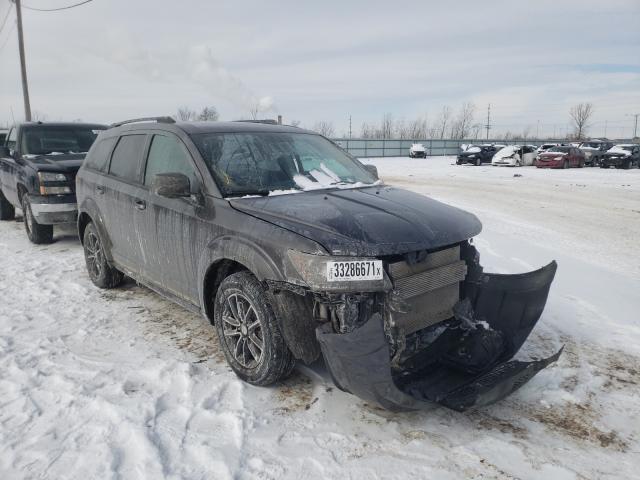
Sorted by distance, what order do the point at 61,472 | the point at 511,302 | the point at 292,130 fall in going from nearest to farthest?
the point at 61,472 < the point at 511,302 < the point at 292,130

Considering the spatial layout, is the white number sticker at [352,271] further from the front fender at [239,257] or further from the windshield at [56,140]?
the windshield at [56,140]

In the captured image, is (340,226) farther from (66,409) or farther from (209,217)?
(66,409)

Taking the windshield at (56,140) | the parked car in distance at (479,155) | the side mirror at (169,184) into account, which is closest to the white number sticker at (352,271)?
the side mirror at (169,184)

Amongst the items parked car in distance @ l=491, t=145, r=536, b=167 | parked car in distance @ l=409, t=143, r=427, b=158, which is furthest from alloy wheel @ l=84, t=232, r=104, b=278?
parked car in distance @ l=409, t=143, r=427, b=158

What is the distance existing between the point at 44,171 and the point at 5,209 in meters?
3.87

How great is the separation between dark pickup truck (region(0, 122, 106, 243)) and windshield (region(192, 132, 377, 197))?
4.45 meters

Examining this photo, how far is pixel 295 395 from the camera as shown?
11.0ft

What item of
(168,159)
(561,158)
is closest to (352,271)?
(168,159)

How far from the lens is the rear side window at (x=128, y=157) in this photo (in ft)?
15.2

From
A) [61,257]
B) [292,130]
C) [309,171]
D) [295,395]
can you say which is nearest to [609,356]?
[295,395]

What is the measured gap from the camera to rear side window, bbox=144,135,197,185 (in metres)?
3.88

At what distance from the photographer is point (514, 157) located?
30484 mm

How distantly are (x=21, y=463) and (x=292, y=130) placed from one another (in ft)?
10.6

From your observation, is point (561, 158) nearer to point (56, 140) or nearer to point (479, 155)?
point (479, 155)
